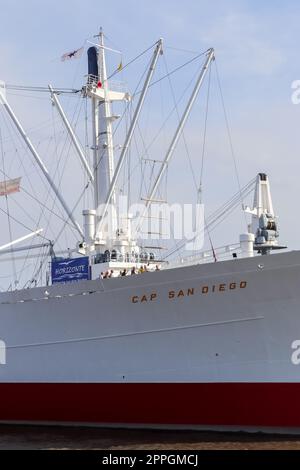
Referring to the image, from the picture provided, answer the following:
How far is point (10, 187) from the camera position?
20.5 meters

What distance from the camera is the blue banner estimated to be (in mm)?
17219

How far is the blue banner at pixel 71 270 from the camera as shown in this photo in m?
17.2

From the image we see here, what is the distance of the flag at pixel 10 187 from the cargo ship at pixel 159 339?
3.45m

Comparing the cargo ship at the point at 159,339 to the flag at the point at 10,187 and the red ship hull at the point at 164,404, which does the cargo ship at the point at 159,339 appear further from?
the flag at the point at 10,187

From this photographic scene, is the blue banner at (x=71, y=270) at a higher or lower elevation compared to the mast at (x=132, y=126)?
lower

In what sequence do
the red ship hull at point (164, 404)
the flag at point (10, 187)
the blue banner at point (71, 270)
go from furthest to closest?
the flag at point (10, 187) < the blue banner at point (71, 270) < the red ship hull at point (164, 404)

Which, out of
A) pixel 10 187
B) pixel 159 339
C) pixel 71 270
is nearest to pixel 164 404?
pixel 159 339

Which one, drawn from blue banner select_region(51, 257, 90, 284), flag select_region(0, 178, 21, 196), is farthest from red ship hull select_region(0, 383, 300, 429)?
flag select_region(0, 178, 21, 196)

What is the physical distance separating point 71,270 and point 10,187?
4605mm

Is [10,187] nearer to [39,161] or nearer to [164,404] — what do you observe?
[39,161]

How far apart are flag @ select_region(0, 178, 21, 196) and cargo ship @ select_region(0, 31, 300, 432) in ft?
11.3

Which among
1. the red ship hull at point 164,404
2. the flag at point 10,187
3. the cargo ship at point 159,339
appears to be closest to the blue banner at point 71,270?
the cargo ship at point 159,339

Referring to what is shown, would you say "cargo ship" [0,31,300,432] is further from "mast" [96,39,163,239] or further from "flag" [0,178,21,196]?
"flag" [0,178,21,196]

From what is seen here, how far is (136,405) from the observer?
1438 cm
